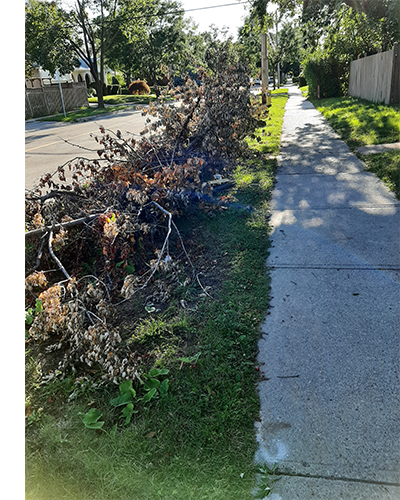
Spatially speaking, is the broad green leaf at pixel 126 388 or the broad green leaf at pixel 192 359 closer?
the broad green leaf at pixel 126 388

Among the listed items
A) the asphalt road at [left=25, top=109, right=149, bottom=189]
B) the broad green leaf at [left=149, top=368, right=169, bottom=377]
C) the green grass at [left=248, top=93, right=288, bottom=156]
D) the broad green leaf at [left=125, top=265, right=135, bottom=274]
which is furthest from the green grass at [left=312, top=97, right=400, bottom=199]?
the asphalt road at [left=25, top=109, right=149, bottom=189]

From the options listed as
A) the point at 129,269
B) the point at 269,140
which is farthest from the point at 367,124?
the point at 129,269

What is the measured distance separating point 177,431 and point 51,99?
29.1 metres

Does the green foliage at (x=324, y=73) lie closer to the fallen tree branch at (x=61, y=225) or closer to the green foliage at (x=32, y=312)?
the fallen tree branch at (x=61, y=225)

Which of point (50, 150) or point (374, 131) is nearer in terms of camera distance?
point (374, 131)

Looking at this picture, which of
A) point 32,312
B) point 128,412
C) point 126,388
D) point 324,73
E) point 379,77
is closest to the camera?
point 128,412

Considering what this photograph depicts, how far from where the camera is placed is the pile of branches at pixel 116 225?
297cm

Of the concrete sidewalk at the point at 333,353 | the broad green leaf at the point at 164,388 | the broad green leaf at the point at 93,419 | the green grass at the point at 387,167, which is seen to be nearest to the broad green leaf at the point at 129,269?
the concrete sidewalk at the point at 333,353

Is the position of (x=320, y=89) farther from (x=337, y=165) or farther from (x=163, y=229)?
(x=163, y=229)

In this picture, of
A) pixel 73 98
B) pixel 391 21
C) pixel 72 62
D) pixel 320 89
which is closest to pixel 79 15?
pixel 72 62

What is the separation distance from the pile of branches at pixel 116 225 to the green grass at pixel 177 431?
290mm

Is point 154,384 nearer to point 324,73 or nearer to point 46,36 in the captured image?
point 324,73

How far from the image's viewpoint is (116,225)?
3.69 meters

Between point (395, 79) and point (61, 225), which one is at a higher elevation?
point (395, 79)
